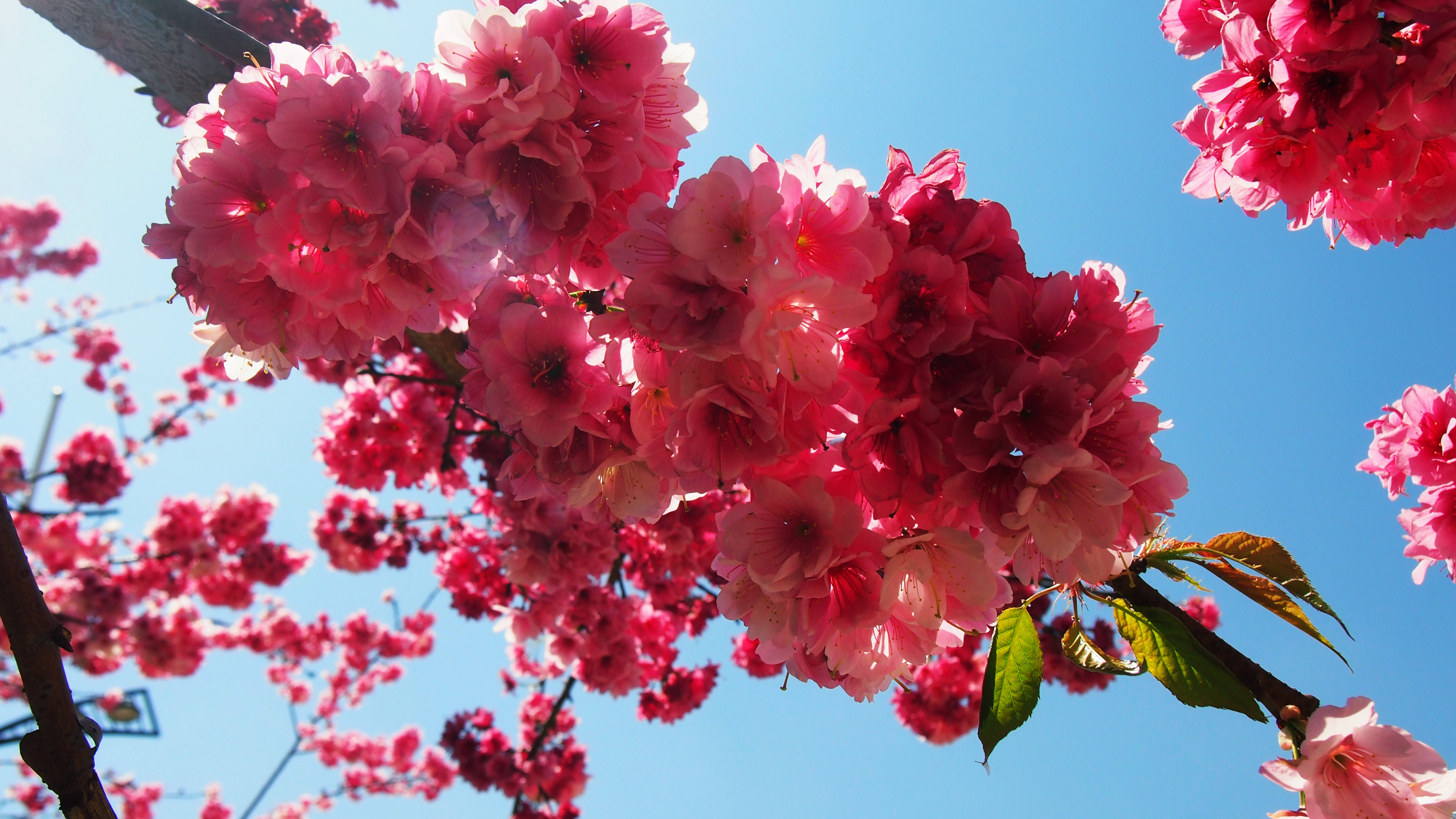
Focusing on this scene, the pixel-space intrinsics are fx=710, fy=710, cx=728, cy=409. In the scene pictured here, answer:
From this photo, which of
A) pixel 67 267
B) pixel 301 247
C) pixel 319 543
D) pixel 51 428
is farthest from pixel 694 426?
pixel 67 267

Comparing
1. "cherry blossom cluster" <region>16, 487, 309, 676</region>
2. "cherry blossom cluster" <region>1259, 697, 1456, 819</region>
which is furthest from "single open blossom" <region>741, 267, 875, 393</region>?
"cherry blossom cluster" <region>16, 487, 309, 676</region>

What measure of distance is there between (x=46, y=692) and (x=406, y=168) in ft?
4.45

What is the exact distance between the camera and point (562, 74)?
4.72 feet

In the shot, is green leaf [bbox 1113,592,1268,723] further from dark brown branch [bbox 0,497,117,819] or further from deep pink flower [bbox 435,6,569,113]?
dark brown branch [bbox 0,497,117,819]

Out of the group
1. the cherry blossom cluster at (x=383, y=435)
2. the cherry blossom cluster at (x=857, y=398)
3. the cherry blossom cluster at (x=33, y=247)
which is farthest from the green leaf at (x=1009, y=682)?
the cherry blossom cluster at (x=33, y=247)

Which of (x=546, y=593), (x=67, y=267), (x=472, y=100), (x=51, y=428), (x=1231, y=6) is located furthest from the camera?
(x=67, y=267)

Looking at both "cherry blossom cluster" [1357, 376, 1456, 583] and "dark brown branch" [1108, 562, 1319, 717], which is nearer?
"dark brown branch" [1108, 562, 1319, 717]

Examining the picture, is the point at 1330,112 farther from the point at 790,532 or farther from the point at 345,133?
the point at 345,133

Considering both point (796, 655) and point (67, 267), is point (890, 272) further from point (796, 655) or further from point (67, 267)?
point (67, 267)

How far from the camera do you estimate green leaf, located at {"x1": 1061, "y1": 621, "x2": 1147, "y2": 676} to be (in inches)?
65.7

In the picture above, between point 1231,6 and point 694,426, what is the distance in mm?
1630

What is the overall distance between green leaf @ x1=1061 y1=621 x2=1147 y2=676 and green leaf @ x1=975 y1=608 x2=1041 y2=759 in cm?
21

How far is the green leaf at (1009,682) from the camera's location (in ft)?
4.58

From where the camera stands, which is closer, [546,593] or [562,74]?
[562,74]
